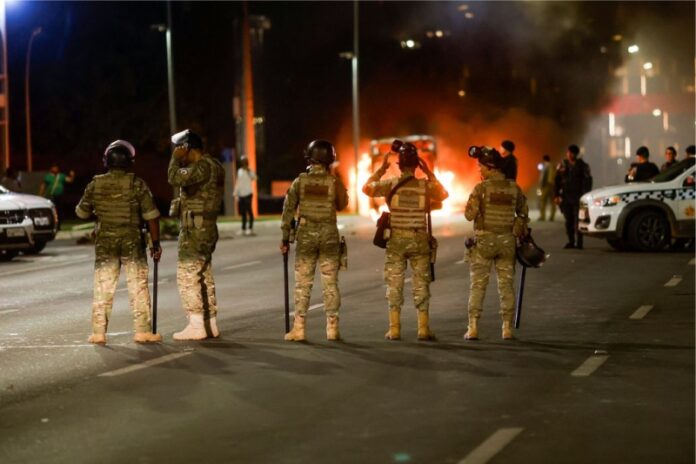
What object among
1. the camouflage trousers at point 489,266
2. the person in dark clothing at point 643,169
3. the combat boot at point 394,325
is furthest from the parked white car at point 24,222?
the camouflage trousers at point 489,266

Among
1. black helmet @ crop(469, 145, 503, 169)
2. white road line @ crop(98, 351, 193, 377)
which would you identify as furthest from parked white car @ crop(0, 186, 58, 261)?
black helmet @ crop(469, 145, 503, 169)

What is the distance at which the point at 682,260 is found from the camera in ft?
66.3

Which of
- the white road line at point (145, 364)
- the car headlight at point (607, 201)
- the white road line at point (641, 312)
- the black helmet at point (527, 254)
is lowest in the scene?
the white road line at point (641, 312)

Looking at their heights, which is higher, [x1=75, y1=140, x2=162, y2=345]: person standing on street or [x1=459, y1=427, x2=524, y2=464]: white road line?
[x1=75, y1=140, x2=162, y2=345]: person standing on street

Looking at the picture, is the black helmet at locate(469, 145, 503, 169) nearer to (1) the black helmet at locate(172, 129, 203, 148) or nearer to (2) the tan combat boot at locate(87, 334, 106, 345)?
(1) the black helmet at locate(172, 129, 203, 148)

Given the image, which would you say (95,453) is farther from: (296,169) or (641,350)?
(296,169)

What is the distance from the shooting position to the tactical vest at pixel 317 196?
11.5 meters

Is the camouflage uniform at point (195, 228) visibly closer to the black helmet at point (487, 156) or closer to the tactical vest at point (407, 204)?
the tactical vest at point (407, 204)

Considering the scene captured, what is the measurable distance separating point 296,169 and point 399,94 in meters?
6.49

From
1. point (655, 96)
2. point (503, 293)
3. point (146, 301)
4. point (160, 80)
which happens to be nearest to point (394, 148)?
point (503, 293)

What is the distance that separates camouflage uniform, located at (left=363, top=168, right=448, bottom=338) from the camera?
11492 millimetres

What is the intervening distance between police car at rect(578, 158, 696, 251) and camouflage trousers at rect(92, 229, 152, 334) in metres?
12.1

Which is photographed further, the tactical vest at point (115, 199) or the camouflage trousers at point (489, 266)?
the tactical vest at point (115, 199)

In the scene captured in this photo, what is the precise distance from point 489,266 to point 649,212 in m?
11.2
